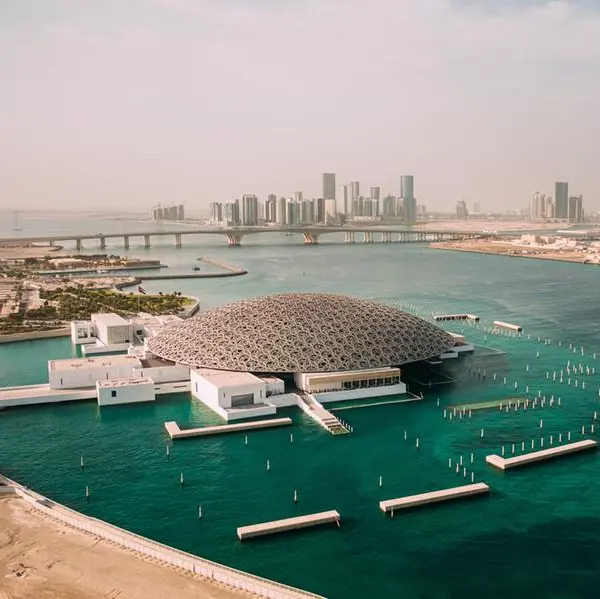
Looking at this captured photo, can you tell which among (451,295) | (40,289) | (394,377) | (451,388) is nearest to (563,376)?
(451,388)

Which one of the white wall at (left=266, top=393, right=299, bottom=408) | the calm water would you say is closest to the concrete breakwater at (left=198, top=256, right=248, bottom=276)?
the calm water

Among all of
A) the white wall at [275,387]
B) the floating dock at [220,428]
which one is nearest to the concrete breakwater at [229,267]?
the white wall at [275,387]

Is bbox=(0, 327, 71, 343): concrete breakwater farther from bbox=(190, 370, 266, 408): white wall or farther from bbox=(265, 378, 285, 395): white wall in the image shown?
bbox=(265, 378, 285, 395): white wall

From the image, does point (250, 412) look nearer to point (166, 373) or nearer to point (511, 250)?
point (166, 373)

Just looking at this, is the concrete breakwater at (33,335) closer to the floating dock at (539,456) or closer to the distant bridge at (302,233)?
the floating dock at (539,456)

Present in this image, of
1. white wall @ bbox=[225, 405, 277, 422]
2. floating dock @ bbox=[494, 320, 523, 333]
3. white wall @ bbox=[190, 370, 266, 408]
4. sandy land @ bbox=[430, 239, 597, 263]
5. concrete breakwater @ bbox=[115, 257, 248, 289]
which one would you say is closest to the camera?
white wall @ bbox=[225, 405, 277, 422]

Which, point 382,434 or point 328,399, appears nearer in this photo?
point 382,434

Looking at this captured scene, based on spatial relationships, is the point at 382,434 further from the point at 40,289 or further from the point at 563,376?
the point at 40,289

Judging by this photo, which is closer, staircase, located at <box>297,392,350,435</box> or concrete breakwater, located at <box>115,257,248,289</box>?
staircase, located at <box>297,392,350,435</box>
